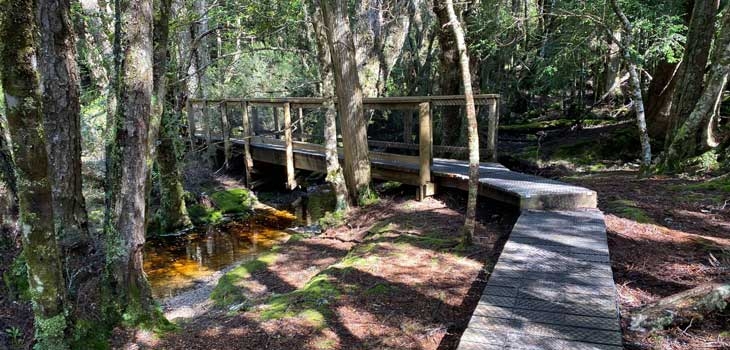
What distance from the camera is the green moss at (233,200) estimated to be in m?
12.1

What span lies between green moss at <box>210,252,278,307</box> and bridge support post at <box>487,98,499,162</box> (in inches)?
164

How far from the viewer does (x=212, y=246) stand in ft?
31.4

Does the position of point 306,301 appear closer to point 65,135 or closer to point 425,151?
point 65,135

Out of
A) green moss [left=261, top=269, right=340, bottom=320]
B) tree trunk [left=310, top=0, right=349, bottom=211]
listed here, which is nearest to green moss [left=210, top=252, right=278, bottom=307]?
green moss [left=261, top=269, right=340, bottom=320]

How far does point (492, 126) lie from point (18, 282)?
6725 millimetres

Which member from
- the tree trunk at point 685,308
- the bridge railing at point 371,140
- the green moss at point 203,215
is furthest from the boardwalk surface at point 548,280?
the green moss at point 203,215

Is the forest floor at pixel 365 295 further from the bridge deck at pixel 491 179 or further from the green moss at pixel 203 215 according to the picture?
the green moss at pixel 203 215

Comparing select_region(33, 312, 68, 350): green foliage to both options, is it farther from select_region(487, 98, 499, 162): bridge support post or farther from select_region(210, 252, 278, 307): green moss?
select_region(487, 98, 499, 162): bridge support post

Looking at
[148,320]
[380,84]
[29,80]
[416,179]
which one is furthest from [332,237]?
[380,84]

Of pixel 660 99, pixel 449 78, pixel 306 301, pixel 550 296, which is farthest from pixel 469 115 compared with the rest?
pixel 660 99

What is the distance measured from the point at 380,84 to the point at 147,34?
12.9 meters

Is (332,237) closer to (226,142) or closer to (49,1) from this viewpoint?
(49,1)

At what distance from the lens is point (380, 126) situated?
1703cm

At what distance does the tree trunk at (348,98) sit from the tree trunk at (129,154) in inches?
171
